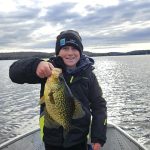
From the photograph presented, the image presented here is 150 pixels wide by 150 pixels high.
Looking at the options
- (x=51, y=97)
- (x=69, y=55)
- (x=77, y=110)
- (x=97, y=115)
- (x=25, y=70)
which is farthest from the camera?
(x=97, y=115)

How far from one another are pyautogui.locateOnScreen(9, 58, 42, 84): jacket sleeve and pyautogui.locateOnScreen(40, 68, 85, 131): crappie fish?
0.55 metres

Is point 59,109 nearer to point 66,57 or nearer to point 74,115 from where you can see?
point 74,115

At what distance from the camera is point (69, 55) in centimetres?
444

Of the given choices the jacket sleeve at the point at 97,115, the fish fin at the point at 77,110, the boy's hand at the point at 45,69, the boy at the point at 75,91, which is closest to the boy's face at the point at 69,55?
the boy at the point at 75,91

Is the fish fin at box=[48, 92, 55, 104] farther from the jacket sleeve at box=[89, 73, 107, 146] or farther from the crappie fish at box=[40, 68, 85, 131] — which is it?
the jacket sleeve at box=[89, 73, 107, 146]

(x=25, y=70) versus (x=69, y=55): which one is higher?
(x=69, y=55)

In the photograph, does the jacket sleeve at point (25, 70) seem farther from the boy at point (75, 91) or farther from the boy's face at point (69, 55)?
the boy's face at point (69, 55)

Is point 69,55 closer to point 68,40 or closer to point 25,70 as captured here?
point 68,40

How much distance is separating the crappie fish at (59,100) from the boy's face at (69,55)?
30.4 inches

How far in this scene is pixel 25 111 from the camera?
2170 centimetres

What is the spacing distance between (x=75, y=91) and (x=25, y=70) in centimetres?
73

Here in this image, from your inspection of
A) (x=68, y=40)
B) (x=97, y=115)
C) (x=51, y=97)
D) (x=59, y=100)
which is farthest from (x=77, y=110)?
(x=68, y=40)

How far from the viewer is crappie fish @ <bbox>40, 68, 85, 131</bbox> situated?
3.45m

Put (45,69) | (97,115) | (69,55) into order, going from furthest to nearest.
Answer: (97,115) < (69,55) < (45,69)
